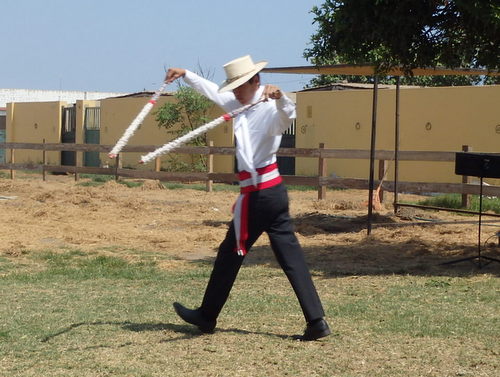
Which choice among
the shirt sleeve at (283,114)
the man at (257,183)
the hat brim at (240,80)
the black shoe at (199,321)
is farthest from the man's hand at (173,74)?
the black shoe at (199,321)

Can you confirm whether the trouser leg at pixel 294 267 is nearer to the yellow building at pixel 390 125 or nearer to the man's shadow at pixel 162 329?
the man's shadow at pixel 162 329

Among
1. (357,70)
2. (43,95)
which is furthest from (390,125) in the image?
(43,95)

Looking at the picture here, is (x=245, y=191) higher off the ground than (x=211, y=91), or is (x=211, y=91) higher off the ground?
(x=211, y=91)

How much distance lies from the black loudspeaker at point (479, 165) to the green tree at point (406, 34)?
44.6 inches

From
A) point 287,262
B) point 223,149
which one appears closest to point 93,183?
point 223,149

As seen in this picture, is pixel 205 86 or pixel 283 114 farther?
pixel 205 86

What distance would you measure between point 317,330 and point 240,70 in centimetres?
195

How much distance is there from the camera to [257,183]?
22.3 feet

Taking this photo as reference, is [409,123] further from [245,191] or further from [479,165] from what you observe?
[245,191]

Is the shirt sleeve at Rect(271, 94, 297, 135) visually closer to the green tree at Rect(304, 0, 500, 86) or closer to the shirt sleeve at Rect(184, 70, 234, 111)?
the shirt sleeve at Rect(184, 70, 234, 111)

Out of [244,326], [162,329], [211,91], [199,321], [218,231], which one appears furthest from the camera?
[218,231]

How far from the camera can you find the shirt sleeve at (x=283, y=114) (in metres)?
6.57

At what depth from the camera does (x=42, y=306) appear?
27.8ft

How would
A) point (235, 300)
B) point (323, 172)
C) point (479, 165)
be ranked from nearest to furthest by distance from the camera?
1. point (235, 300)
2. point (479, 165)
3. point (323, 172)
